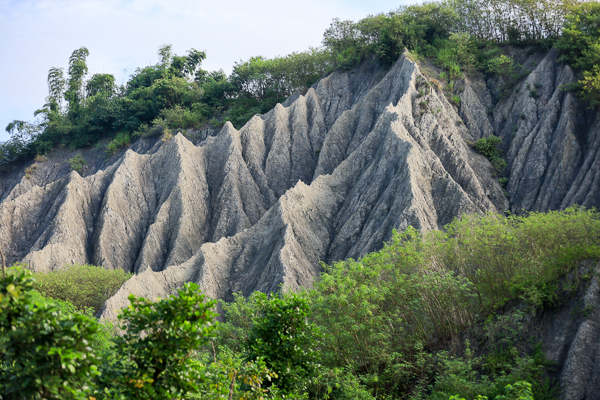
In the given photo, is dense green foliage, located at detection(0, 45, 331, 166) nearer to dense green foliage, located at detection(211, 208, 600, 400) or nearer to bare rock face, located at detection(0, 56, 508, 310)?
bare rock face, located at detection(0, 56, 508, 310)

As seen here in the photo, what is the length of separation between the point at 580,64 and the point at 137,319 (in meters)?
35.9

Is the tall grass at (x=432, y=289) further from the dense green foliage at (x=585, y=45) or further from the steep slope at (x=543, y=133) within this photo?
the dense green foliage at (x=585, y=45)

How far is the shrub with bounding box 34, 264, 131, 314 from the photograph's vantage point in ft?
86.1

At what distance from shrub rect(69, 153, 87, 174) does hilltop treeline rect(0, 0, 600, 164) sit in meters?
3.18

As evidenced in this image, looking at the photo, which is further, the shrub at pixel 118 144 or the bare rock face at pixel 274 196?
the shrub at pixel 118 144

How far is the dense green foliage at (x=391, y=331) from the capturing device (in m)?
7.34

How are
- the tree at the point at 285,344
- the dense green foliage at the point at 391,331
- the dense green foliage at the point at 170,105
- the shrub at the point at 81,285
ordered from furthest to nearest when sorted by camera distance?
the dense green foliage at the point at 170,105
the shrub at the point at 81,285
the tree at the point at 285,344
the dense green foliage at the point at 391,331

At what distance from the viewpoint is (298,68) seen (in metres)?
51.0

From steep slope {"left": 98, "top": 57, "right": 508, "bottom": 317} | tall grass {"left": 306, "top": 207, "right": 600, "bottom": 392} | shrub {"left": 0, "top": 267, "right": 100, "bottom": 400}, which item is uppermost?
steep slope {"left": 98, "top": 57, "right": 508, "bottom": 317}

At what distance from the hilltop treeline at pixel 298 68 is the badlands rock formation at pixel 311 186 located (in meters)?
2.28

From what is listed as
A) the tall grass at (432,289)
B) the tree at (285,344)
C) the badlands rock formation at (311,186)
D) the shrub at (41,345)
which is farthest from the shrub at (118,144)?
the shrub at (41,345)

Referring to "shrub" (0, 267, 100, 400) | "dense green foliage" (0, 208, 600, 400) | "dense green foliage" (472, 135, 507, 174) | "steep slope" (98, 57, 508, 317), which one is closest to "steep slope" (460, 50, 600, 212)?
"dense green foliage" (472, 135, 507, 174)

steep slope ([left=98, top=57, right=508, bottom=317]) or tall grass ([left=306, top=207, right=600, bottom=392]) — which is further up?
steep slope ([left=98, top=57, right=508, bottom=317])

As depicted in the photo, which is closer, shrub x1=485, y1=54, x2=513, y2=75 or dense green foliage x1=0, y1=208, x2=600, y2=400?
dense green foliage x1=0, y1=208, x2=600, y2=400
